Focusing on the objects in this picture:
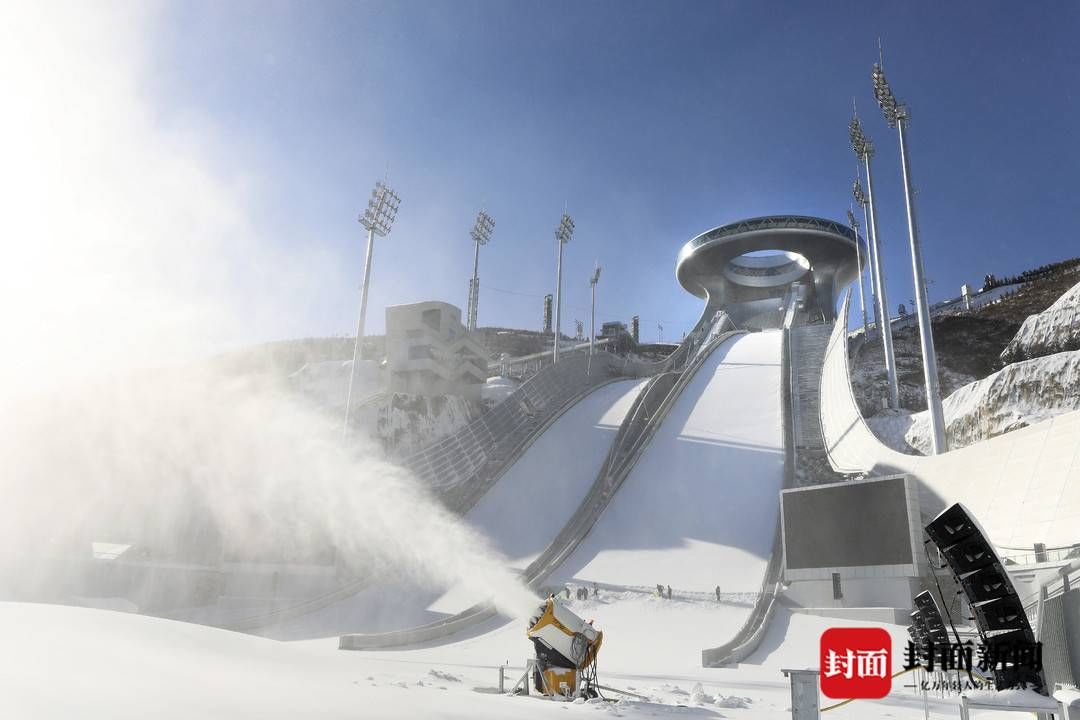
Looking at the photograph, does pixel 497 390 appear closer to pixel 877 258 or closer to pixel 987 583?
pixel 877 258

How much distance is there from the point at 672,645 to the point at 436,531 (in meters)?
11.5

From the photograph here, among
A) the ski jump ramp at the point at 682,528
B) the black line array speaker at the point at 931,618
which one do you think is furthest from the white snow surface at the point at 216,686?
the ski jump ramp at the point at 682,528

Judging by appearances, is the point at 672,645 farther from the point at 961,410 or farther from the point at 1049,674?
the point at 961,410

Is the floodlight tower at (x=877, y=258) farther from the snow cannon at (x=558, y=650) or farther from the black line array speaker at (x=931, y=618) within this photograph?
the snow cannon at (x=558, y=650)

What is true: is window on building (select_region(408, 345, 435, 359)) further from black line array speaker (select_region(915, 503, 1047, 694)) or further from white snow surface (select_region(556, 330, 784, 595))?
black line array speaker (select_region(915, 503, 1047, 694))

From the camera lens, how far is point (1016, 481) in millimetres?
17547

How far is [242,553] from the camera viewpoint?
23.9 m

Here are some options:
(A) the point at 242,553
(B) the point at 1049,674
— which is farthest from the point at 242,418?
(B) the point at 1049,674

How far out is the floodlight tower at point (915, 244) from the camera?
23500 mm

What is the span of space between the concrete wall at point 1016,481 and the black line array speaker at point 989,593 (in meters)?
9.69

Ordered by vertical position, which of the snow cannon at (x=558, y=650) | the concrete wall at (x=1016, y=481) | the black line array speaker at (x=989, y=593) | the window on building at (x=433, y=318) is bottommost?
the snow cannon at (x=558, y=650)

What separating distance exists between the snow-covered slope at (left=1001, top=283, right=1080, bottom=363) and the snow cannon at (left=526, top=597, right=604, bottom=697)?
2261cm

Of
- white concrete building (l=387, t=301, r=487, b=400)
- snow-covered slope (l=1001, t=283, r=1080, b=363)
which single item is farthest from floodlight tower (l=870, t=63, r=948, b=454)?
white concrete building (l=387, t=301, r=487, b=400)

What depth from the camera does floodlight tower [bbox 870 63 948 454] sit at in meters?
23.5
